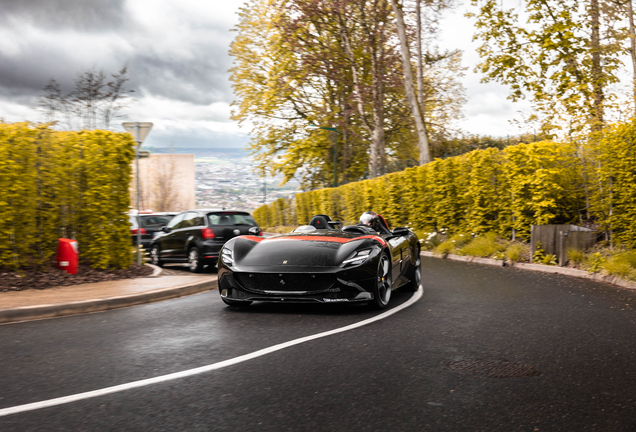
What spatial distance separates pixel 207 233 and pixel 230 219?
0.81m

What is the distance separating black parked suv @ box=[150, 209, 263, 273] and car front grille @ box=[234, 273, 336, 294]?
22.1 ft

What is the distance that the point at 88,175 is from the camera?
1143cm

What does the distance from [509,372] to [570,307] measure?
3791mm

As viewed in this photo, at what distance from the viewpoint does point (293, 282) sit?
23.9 feet

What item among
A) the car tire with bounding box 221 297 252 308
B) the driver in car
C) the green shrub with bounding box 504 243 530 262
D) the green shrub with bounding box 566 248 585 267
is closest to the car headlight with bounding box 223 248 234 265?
the car tire with bounding box 221 297 252 308

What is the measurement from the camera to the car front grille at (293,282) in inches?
286

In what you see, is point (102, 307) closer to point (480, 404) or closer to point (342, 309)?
point (342, 309)

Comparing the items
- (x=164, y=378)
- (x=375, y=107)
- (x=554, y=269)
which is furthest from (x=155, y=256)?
(x=375, y=107)

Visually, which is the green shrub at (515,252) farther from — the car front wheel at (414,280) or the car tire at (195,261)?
the car tire at (195,261)

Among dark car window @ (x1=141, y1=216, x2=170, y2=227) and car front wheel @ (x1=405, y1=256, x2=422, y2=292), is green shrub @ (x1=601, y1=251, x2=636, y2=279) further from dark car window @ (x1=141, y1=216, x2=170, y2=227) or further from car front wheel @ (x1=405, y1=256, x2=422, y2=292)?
dark car window @ (x1=141, y1=216, x2=170, y2=227)

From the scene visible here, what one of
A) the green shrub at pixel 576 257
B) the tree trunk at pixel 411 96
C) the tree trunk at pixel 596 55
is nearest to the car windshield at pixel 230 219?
the green shrub at pixel 576 257

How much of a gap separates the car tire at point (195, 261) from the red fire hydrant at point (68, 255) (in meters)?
3.63

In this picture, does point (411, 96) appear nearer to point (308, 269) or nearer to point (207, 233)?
point (207, 233)

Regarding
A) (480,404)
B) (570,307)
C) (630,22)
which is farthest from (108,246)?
(630,22)
